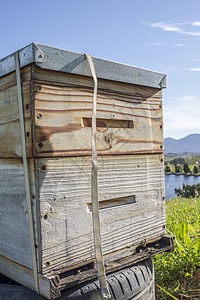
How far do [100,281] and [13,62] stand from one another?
1418 mm

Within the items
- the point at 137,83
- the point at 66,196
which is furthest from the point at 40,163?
the point at 137,83

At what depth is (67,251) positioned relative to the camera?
1744 millimetres

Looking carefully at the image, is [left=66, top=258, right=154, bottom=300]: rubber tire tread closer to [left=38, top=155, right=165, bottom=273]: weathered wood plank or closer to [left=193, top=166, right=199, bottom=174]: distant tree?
[left=38, top=155, right=165, bottom=273]: weathered wood plank

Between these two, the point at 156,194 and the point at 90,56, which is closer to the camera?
the point at 90,56

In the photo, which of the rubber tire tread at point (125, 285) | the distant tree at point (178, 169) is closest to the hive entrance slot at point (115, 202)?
the rubber tire tread at point (125, 285)

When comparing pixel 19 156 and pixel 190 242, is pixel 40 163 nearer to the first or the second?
pixel 19 156

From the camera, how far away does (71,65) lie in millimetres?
1743

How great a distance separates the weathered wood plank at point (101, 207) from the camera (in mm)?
1664

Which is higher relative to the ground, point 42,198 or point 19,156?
point 19,156

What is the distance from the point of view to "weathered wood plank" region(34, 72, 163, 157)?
5.42 ft

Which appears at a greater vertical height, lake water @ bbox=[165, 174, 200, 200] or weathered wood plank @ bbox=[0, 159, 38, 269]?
weathered wood plank @ bbox=[0, 159, 38, 269]

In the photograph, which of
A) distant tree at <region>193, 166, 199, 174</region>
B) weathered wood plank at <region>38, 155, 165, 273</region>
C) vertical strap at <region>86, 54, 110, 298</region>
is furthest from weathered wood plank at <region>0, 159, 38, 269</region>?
distant tree at <region>193, 166, 199, 174</region>

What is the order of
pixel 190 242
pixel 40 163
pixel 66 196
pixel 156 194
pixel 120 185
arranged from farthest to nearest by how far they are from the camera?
1. pixel 190 242
2. pixel 156 194
3. pixel 120 185
4. pixel 66 196
5. pixel 40 163

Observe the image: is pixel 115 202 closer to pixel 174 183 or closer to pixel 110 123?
pixel 110 123
